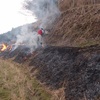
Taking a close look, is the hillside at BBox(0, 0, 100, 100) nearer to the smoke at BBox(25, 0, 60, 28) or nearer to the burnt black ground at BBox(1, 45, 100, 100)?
the burnt black ground at BBox(1, 45, 100, 100)

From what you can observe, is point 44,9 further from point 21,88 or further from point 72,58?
point 21,88

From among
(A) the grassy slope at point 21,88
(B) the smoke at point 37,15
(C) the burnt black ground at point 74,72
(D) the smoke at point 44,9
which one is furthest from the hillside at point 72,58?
(D) the smoke at point 44,9

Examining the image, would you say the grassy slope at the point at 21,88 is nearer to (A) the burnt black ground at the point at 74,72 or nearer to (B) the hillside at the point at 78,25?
(A) the burnt black ground at the point at 74,72

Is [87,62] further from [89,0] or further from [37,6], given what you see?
[37,6]

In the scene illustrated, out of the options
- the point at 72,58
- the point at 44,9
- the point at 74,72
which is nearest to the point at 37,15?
the point at 44,9

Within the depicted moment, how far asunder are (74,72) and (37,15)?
34.2m

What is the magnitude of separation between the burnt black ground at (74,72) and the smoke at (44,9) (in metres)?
14.0

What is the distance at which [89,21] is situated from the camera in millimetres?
24297

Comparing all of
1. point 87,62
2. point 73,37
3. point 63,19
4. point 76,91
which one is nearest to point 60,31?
point 63,19

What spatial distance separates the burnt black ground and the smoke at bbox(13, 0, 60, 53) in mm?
10977

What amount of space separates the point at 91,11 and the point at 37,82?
10059mm

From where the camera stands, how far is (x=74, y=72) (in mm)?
16172

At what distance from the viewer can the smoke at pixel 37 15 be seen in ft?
114

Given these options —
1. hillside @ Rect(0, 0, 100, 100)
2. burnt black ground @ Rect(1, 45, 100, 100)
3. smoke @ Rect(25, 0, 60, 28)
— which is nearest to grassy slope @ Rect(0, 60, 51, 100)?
hillside @ Rect(0, 0, 100, 100)
